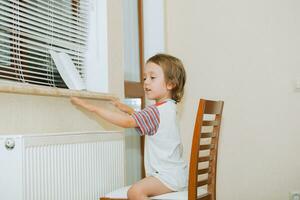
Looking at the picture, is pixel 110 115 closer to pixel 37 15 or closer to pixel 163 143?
pixel 163 143

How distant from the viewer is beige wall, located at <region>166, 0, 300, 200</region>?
347cm

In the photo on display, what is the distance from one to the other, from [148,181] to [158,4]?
2009 mm

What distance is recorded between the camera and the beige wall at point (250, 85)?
3475 millimetres

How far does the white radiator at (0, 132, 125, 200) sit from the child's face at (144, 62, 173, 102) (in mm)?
327

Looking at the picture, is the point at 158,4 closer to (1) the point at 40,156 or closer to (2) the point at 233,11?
(2) the point at 233,11

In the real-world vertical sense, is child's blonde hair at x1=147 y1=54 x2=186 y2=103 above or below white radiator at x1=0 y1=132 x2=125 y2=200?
above

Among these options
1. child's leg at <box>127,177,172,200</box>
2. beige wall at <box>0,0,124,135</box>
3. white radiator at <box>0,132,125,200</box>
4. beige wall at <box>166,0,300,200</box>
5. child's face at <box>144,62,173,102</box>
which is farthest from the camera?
beige wall at <box>166,0,300,200</box>

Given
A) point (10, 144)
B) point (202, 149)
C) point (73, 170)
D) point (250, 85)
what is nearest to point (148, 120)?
point (202, 149)

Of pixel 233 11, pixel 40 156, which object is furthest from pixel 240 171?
pixel 40 156

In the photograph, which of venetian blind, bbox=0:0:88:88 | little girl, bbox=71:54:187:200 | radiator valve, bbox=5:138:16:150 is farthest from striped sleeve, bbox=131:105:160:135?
radiator valve, bbox=5:138:16:150

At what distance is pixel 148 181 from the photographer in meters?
2.27

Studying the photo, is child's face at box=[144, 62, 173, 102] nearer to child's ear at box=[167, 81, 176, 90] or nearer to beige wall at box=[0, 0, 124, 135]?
child's ear at box=[167, 81, 176, 90]

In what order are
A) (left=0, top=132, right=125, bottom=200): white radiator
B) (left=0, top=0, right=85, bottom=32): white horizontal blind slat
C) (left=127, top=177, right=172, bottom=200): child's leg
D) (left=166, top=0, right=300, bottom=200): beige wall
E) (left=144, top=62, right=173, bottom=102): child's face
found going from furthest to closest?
(left=166, top=0, right=300, bottom=200): beige wall
(left=144, top=62, right=173, bottom=102): child's face
(left=0, top=0, right=85, bottom=32): white horizontal blind slat
(left=127, top=177, right=172, bottom=200): child's leg
(left=0, top=132, right=125, bottom=200): white radiator

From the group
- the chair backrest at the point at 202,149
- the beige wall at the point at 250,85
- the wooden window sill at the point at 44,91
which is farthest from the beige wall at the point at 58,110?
the beige wall at the point at 250,85
